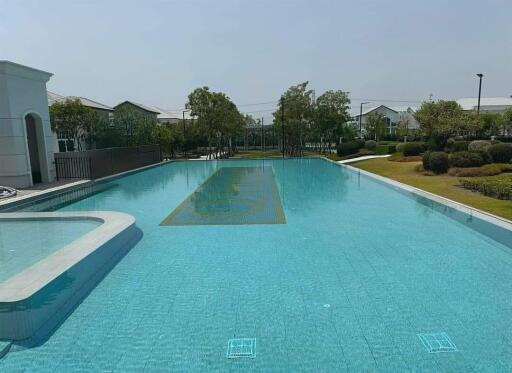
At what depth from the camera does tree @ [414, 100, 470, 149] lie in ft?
65.6

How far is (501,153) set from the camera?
16000mm

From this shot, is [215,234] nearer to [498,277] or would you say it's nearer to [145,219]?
[145,219]

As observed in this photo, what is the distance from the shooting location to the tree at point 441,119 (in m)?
20.0

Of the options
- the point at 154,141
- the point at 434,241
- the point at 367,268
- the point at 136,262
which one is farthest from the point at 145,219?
the point at 154,141

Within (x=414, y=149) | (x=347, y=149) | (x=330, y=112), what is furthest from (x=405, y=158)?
(x=330, y=112)

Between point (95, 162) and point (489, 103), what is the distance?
60.8 metres

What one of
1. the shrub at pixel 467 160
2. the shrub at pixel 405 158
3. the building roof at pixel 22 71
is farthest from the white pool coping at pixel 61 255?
the shrub at pixel 405 158

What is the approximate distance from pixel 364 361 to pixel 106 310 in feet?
9.47

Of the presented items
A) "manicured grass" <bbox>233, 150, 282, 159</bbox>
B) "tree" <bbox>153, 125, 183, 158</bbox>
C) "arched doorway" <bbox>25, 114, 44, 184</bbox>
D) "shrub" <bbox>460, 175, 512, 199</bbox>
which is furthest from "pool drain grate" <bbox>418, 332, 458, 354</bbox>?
"manicured grass" <bbox>233, 150, 282, 159</bbox>

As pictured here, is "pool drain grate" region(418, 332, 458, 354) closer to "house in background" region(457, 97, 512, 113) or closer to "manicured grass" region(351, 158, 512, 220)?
"manicured grass" region(351, 158, 512, 220)

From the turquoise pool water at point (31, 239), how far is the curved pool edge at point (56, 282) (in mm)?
320

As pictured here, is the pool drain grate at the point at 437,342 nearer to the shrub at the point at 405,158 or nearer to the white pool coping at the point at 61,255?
the white pool coping at the point at 61,255

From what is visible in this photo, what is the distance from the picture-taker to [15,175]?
13070mm

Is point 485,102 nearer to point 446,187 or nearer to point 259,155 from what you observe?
point 259,155
